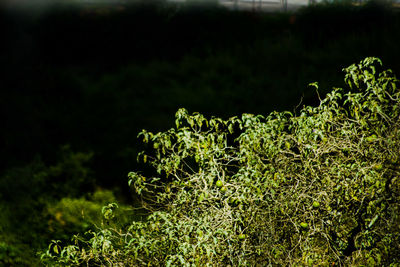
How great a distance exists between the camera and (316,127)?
3.40 m

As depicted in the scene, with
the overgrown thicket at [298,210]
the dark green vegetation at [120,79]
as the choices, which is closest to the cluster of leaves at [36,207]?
the dark green vegetation at [120,79]

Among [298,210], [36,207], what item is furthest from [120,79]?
[298,210]

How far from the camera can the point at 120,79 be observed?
11.6 metres

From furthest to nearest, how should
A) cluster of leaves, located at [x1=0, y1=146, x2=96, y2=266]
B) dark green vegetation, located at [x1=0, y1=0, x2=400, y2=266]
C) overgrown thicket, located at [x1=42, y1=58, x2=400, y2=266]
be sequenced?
dark green vegetation, located at [x1=0, y1=0, x2=400, y2=266], cluster of leaves, located at [x1=0, y1=146, x2=96, y2=266], overgrown thicket, located at [x1=42, y1=58, x2=400, y2=266]

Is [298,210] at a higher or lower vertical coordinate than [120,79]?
higher

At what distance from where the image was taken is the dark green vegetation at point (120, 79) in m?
5.84

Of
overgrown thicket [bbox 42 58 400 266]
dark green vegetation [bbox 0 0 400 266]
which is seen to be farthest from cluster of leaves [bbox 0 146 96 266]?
overgrown thicket [bbox 42 58 400 266]

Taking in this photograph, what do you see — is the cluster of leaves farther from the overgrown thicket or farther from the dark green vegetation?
the overgrown thicket

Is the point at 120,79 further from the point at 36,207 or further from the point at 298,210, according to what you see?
the point at 298,210

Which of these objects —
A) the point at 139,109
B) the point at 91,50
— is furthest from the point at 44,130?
the point at 91,50

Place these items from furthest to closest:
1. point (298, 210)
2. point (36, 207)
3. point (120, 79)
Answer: point (120, 79)
point (36, 207)
point (298, 210)

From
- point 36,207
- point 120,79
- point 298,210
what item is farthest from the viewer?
point 120,79

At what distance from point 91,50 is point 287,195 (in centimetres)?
1026

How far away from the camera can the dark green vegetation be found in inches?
230
